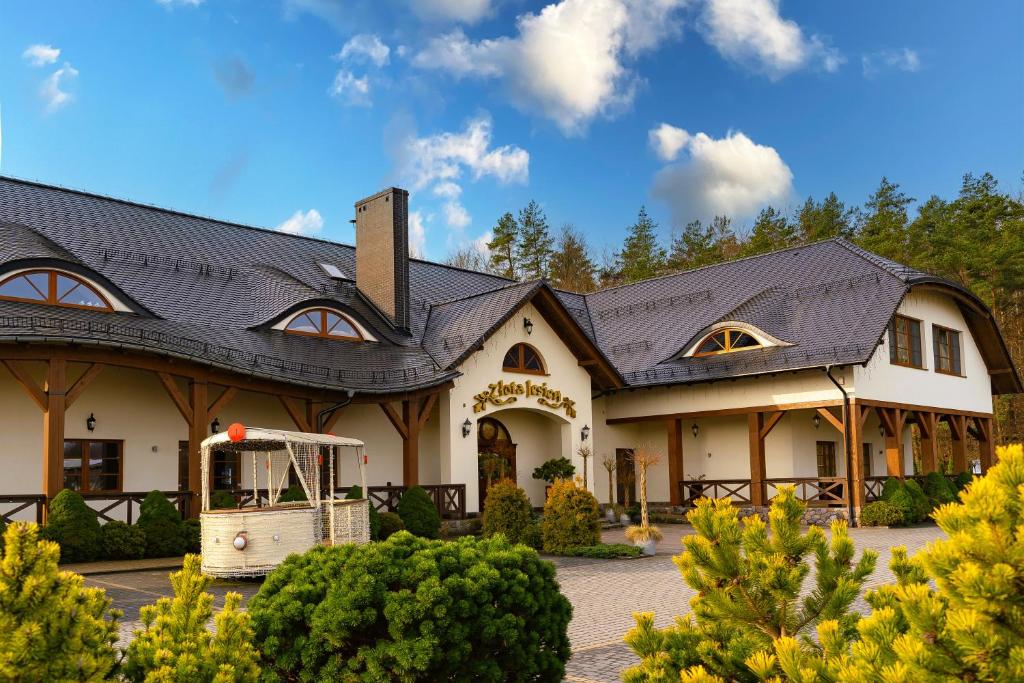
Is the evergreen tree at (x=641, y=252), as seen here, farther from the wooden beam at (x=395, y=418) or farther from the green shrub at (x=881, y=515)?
the wooden beam at (x=395, y=418)

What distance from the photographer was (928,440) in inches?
993

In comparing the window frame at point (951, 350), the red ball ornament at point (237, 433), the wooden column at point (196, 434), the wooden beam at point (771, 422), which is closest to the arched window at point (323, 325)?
the wooden column at point (196, 434)

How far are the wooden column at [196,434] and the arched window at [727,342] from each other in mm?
12649

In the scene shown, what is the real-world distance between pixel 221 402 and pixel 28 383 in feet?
10.3

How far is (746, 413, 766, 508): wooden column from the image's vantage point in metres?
22.7

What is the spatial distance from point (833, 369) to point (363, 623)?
18236 mm

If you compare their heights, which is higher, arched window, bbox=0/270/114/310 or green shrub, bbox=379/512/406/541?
arched window, bbox=0/270/114/310

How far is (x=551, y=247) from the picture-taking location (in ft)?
156

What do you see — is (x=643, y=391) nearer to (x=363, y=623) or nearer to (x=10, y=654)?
(x=363, y=623)

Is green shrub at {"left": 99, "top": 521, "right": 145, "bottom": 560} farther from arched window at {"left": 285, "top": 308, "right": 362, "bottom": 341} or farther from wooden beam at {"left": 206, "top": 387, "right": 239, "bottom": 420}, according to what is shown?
arched window at {"left": 285, "top": 308, "right": 362, "bottom": 341}

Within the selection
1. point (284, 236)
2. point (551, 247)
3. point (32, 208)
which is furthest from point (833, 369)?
point (551, 247)

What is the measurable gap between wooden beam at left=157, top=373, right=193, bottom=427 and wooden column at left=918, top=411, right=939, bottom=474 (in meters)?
18.1

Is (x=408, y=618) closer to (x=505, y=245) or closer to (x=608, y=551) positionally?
(x=608, y=551)

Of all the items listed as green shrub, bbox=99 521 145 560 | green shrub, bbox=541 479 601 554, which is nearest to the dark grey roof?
green shrub, bbox=99 521 145 560
